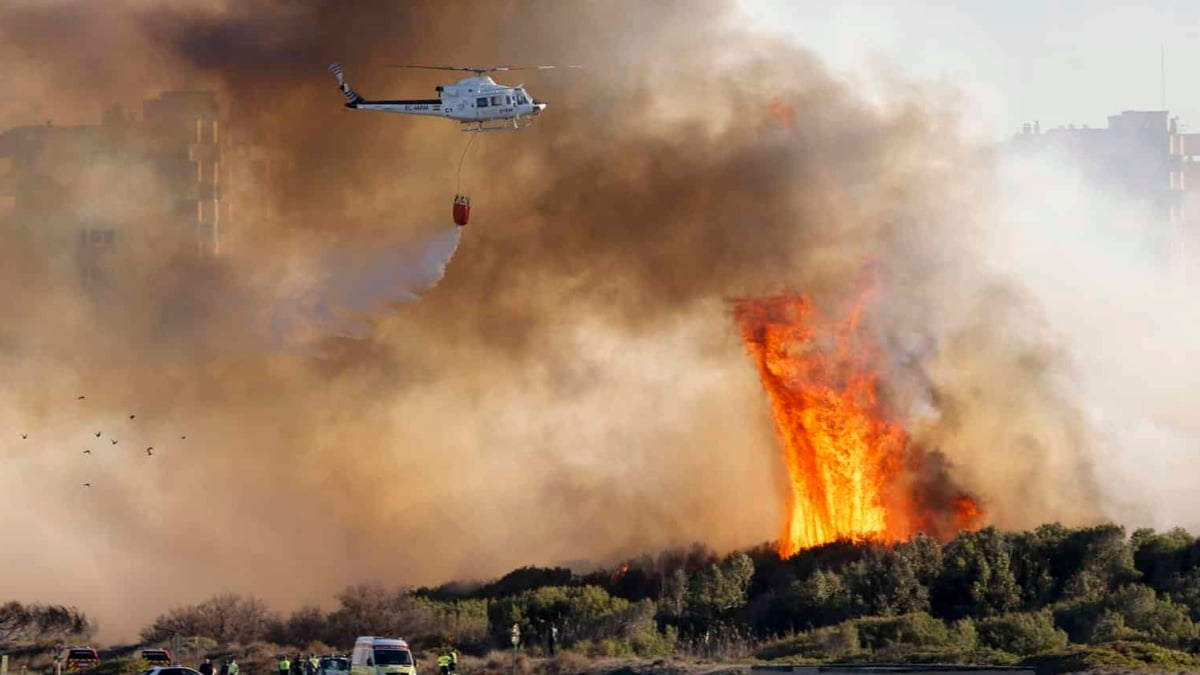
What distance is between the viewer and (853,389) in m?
114

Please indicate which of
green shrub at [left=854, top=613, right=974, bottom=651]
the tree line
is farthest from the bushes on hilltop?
green shrub at [left=854, top=613, right=974, bottom=651]

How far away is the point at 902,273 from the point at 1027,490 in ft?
48.6

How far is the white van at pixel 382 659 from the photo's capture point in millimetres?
87938

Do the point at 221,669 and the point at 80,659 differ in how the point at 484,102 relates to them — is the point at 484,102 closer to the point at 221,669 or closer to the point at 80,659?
the point at 221,669

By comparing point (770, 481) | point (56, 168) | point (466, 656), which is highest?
point (56, 168)

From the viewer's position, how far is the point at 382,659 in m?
88.3

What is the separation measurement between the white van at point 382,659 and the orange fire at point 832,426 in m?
31.8

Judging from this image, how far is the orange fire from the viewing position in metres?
114

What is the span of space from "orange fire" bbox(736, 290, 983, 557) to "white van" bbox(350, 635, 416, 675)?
31.8 meters

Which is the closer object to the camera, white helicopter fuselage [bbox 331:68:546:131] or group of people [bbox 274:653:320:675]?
group of people [bbox 274:653:320:675]

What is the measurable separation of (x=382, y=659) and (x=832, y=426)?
33.5 meters

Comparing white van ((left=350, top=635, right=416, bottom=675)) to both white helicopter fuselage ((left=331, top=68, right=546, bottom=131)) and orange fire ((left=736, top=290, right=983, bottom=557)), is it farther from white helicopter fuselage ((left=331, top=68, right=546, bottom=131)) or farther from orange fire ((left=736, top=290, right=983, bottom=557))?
orange fire ((left=736, top=290, right=983, bottom=557))

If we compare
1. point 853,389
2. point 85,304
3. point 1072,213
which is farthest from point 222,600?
point 1072,213

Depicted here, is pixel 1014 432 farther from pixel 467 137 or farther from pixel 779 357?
pixel 467 137
